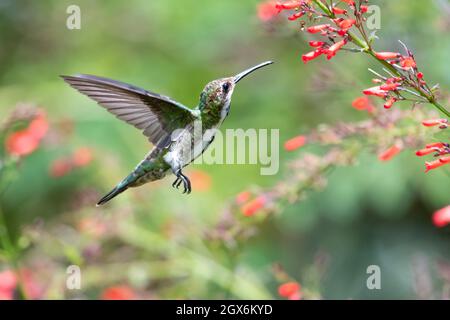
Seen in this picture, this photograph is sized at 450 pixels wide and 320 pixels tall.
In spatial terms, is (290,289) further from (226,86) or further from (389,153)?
(226,86)

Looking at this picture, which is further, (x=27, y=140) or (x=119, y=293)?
(x=119, y=293)

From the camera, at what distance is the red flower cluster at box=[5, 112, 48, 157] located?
3.22 meters

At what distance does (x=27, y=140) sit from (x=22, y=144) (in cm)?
11

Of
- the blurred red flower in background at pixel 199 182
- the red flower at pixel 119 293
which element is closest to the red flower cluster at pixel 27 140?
the red flower at pixel 119 293

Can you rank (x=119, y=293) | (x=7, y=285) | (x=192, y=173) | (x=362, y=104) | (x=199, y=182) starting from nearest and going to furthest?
(x=362, y=104)
(x=7, y=285)
(x=119, y=293)
(x=199, y=182)
(x=192, y=173)

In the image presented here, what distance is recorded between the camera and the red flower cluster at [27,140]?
322 centimetres

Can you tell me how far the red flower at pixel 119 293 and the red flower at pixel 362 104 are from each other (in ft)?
5.34

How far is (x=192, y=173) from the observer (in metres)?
4.56

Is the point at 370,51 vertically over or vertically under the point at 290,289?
over

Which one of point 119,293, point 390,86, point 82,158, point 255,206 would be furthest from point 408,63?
point 82,158

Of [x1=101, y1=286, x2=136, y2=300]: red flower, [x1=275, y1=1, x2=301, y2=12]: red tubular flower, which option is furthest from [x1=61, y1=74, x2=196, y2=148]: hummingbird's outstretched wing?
[x1=101, y1=286, x2=136, y2=300]: red flower

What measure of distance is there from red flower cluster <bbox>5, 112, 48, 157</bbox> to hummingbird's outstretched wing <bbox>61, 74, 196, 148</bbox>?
26.5 inches
